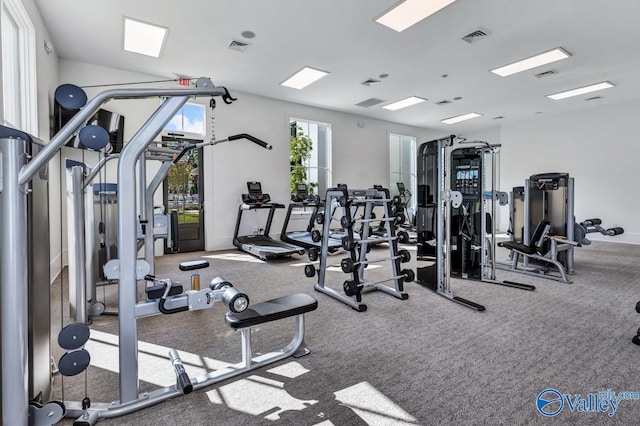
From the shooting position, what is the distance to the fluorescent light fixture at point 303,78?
5832 millimetres

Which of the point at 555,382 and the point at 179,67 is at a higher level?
the point at 179,67

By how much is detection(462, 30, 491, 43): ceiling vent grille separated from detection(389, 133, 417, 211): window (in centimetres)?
517

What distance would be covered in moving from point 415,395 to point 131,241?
5.56ft

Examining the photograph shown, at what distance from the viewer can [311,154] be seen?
8367 mm

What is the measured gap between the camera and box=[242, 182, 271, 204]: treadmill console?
259 inches

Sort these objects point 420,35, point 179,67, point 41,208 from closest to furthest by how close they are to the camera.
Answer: point 41,208
point 420,35
point 179,67

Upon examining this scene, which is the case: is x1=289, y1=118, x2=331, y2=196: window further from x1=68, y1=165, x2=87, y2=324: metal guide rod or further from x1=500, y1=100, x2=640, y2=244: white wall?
x1=500, y1=100, x2=640, y2=244: white wall

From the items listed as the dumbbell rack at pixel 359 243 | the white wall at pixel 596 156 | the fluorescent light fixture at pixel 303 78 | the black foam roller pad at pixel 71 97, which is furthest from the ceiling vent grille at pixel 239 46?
the white wall at pixel 596 156

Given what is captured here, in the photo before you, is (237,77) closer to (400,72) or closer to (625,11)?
(400,72)

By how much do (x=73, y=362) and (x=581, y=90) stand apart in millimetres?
8897

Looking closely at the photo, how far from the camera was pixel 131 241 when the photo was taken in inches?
64.2

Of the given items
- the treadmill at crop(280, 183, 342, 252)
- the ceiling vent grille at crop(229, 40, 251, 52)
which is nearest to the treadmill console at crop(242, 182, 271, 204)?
the treadmill at crop(280, 183, 342, 252)

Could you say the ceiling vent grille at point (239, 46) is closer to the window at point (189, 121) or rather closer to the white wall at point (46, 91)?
the window at point (189, 121)

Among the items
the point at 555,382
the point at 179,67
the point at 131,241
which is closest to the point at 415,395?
the point at 555,382
